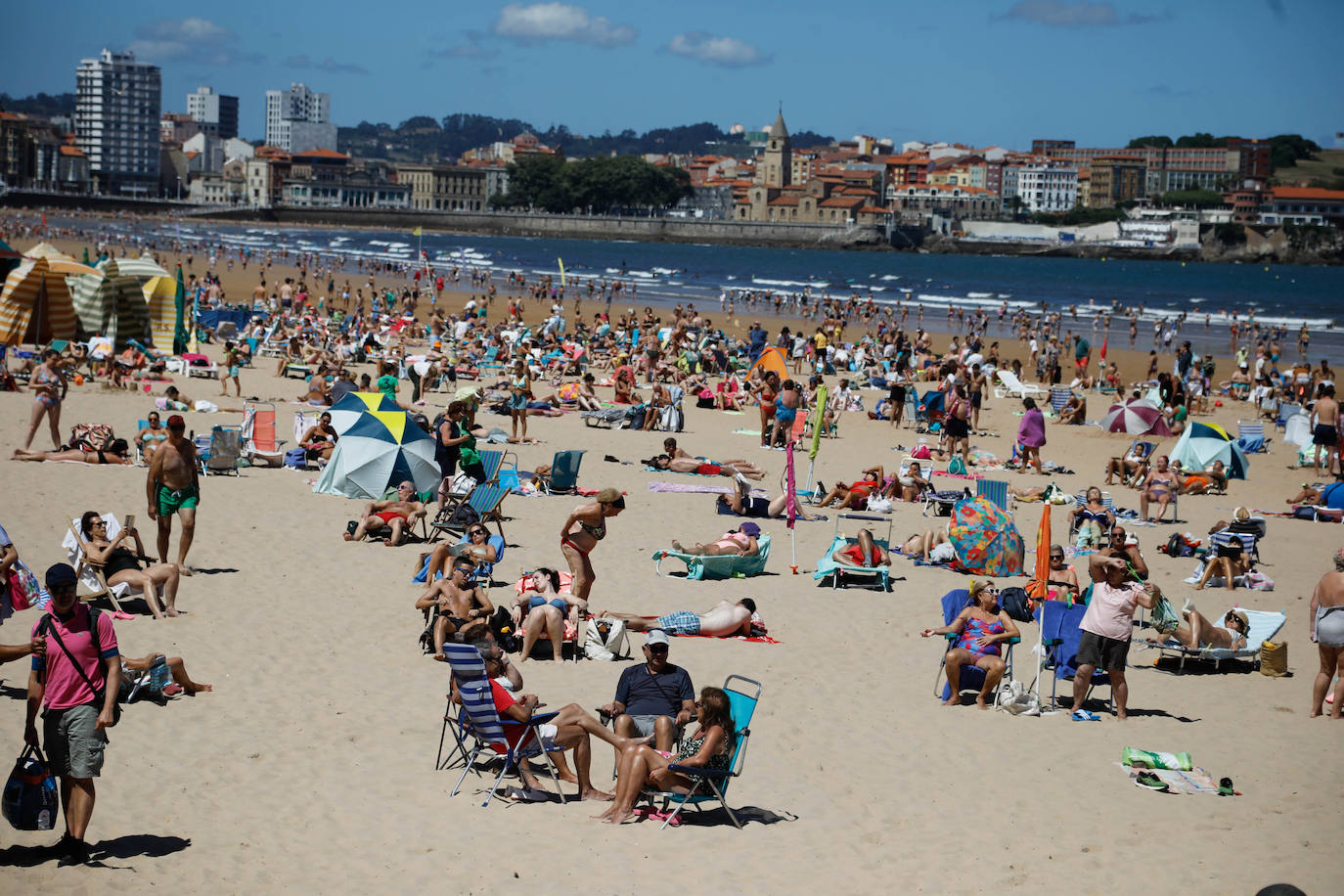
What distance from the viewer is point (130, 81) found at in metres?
193

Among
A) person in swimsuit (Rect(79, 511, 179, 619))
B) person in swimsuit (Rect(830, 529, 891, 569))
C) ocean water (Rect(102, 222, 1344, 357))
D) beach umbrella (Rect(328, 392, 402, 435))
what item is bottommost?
person in swimsuit (Rect(830, 529, 891, 569))

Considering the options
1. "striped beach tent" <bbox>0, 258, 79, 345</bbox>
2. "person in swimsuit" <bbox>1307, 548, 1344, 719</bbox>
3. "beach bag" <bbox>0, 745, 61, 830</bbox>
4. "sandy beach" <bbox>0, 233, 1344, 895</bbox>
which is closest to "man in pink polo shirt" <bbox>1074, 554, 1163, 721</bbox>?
"sandy beach" <bbox>0, 233, 1344, 895</bbox>

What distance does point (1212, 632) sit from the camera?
850 cm

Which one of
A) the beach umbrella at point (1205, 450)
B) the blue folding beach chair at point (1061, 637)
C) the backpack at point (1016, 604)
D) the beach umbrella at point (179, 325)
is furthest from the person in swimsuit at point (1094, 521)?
the beach umbrella at point (179, 325)

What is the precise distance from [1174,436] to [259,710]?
1539 centimetres

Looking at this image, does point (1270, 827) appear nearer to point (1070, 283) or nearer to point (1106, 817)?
point (1106, 817)

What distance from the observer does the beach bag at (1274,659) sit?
8352mm

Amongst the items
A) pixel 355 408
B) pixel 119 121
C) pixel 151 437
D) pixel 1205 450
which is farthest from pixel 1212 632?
pixel 119 121

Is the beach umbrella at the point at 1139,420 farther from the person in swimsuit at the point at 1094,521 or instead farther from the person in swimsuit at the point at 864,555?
the person in swimsuit at the point at 864,555

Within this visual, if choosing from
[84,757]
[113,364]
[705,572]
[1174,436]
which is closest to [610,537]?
[705,572]

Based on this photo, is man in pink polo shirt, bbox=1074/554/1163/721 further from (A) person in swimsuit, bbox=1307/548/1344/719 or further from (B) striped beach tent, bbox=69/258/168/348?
(B) striped beach tent, bbox=69/258/168/348

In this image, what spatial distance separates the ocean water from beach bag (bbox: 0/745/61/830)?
114ft

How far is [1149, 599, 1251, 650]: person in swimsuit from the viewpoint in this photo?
27.6 feet

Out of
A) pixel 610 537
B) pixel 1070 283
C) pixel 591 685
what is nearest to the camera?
pixel 591 685
